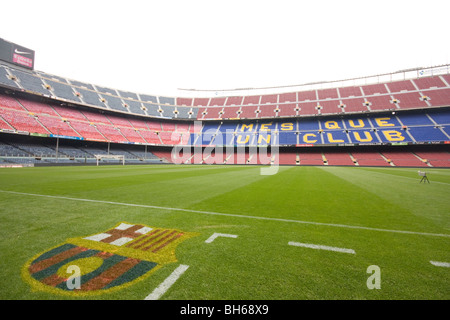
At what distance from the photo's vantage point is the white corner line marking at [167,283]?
1.91 m

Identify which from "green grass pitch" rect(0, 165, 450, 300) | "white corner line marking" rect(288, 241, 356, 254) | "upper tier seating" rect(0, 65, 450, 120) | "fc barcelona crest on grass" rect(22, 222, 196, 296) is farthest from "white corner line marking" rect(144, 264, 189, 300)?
"upper tier seating" rect(0, 65, 450, 120)

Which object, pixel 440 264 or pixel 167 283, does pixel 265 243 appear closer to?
pixel 167 283

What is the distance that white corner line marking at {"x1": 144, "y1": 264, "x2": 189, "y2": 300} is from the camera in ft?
6.26

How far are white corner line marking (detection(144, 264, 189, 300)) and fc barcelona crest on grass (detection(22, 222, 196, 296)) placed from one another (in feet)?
0.86

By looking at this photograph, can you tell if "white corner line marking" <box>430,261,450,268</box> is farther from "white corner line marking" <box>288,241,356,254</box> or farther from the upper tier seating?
the upper tier seating

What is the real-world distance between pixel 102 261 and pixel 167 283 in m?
1.11

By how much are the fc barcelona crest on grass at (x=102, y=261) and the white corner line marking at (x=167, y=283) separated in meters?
0.26

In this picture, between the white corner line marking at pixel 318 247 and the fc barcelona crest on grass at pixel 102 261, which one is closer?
the fc barcelona crest on grass at pixel 102 261

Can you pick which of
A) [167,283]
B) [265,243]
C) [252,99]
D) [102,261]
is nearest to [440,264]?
[265,243]

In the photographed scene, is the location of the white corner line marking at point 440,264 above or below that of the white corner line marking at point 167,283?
below

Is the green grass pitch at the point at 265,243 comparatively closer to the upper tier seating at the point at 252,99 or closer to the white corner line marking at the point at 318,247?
the white corner line marking at the point at 318,247

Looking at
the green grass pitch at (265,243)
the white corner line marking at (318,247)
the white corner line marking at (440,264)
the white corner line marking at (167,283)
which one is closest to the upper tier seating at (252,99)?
the green grass pitch at (265,243)
